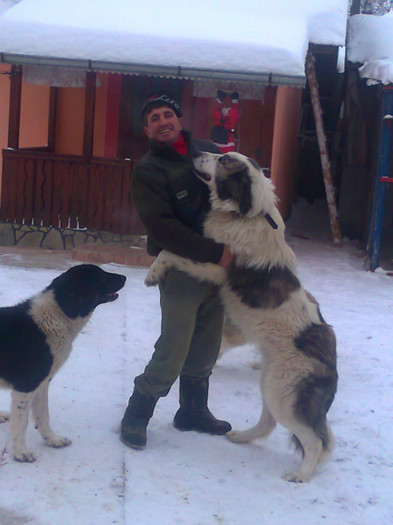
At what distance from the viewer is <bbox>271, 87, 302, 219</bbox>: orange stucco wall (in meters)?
10.6

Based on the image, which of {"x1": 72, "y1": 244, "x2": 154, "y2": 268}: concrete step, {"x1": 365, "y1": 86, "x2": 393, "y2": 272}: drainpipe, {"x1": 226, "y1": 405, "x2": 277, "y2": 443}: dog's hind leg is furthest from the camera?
{"x1": 365, "y1": 86, "x2": 393, "y2": 272}: drainpipe

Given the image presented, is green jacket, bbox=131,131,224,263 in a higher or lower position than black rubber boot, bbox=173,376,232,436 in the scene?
higher

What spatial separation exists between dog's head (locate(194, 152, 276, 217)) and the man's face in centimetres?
19

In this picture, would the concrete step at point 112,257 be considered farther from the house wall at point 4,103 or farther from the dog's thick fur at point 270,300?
the dog's thick fur at point 270,300

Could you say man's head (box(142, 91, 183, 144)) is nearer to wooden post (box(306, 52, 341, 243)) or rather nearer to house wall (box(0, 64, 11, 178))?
wooden post (box(306, 52, 341, 243))

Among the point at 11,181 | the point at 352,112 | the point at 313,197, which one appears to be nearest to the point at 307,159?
the point at 313,197

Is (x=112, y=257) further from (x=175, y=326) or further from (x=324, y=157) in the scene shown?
(x=175, y=326)

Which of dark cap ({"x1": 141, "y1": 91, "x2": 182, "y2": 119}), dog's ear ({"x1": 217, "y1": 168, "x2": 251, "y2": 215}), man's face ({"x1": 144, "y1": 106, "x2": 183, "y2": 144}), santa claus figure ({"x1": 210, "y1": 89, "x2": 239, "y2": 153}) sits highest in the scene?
santa claus figure ({"x1": 210, "y1": 89, "x2": 239, "y2": 153})

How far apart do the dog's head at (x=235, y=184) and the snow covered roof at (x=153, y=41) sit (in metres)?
5.17

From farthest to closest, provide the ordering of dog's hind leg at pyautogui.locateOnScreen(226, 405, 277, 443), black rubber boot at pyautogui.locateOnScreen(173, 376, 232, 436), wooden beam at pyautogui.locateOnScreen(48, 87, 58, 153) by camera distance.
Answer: wooden beam at pyautogui.locateOnScreen(48, 87, 58, 153), black rubber boot at pyautogui.locateOnScreen(173, 376, 232, 436), dog's hind leg at pyautogui.locateOnScreen(226, 405, 277, 443)

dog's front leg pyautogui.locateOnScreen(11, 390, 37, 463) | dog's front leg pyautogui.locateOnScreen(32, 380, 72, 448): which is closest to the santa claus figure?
dog's front leg pyautogui.locateOnScreen(32, 380, 72, 448)

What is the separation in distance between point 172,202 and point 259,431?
144 centimetres

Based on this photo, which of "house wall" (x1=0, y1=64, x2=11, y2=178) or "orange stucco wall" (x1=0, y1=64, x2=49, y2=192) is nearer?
"house wall" (x1=0, y1=64, x2=11, y2=178)

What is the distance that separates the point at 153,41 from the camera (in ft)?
28.1
